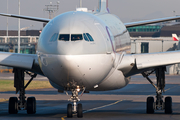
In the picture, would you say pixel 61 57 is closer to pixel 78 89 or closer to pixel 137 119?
pixel 78 89

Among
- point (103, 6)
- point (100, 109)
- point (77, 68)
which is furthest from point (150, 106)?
point (103, 6)

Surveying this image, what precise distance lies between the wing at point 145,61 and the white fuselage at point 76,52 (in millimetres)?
1703

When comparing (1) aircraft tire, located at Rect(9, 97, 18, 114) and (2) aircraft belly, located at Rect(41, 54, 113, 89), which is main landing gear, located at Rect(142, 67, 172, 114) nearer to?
(2) aircraft belly, located at Rect(41, 54, 113, 89)

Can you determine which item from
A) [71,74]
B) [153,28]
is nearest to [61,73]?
[71,74]

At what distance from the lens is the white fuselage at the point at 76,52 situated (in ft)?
49.6

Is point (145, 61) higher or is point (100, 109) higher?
point (145, 61)

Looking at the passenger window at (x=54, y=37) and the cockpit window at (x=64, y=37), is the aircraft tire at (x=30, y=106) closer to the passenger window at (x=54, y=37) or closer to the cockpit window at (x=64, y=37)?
the passenger window at (x=54, y=37)

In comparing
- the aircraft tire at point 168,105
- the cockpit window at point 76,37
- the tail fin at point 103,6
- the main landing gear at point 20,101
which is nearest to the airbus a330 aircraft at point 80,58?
the cockpit window at point 76,37

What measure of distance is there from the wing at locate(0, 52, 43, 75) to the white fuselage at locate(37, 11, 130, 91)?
→ 255 cm

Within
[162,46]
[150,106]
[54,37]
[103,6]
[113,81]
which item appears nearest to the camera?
[54,37]

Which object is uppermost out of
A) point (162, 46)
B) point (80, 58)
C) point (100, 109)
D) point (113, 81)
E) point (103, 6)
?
point (103, 6)

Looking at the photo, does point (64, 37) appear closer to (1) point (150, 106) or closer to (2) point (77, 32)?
(2) point (77, 32)

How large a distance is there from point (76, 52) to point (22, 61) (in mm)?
5369

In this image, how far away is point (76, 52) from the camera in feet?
49.4
